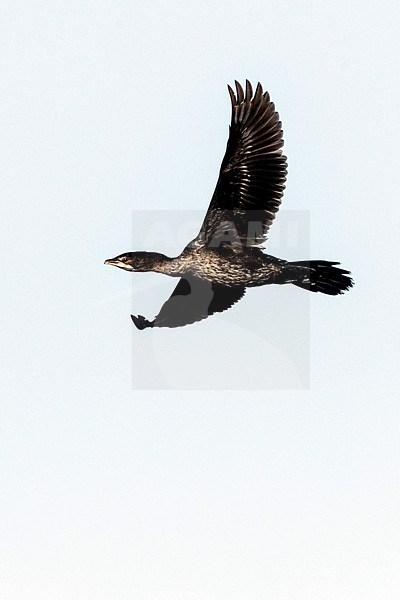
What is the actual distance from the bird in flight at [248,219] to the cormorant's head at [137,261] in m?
0.11

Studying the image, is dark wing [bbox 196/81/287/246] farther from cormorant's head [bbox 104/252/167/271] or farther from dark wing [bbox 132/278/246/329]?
dark wing [bbox 132/278/246/329]

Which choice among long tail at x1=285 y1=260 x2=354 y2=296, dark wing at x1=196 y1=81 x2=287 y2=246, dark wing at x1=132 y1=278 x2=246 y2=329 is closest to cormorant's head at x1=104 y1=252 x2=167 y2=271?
dark wing at x1=196 y1=81 x2=287 y2=246

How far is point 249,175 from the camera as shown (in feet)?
71.9

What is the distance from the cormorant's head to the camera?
73.6 ft

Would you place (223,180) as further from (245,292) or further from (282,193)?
(245,292)

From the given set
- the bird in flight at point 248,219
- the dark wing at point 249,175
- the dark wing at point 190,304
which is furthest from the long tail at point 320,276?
the dark wing at point 190,304

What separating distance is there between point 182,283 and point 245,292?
804mm

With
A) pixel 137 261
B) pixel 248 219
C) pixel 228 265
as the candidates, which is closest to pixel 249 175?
pixel 248 219

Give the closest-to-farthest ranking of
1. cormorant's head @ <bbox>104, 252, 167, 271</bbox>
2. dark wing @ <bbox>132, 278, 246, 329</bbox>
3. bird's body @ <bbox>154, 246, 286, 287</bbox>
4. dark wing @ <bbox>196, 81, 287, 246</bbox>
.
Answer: dark wing @ <bbox>196, 81, 287, 246</bbox> → bird's body @ <bbox>154, 246, 286, 287</bbox> → cormorant's head @ <bbox>104, 252, 167, 271</bbox> → dark wing @ <bbox>132, 278, 246, 329</bbox>

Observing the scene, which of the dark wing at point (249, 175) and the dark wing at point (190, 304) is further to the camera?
the dark wing at point (190, 304)

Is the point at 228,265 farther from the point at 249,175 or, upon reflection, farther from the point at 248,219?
the point at 249,175

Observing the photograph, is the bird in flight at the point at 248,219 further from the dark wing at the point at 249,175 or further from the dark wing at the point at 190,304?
the dark wing at the point at 190,304

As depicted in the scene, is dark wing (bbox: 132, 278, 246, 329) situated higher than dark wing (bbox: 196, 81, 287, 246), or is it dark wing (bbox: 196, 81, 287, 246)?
dark wing (bbox: 196, 81, 287, 246)

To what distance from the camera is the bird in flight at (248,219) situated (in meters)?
21.8
